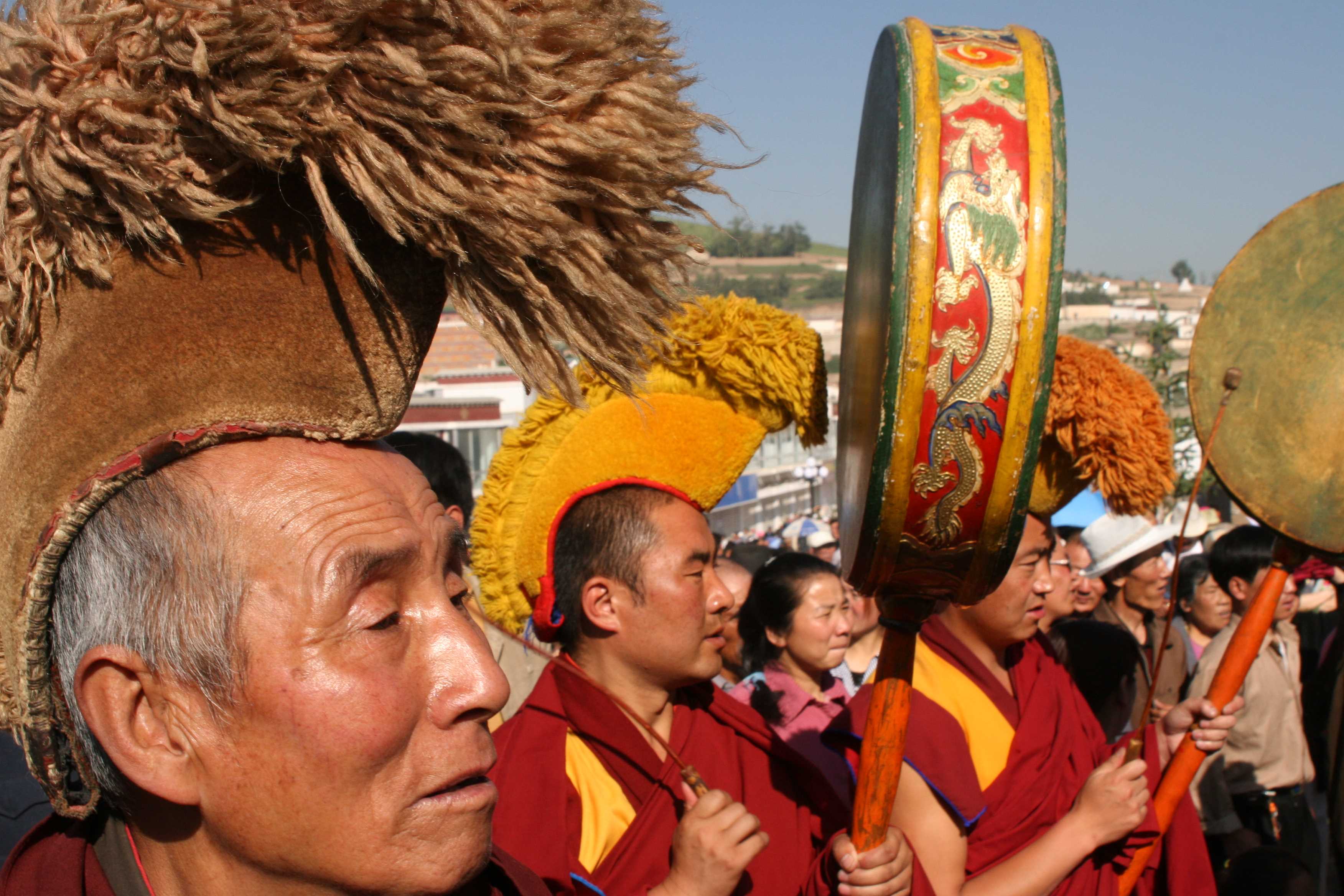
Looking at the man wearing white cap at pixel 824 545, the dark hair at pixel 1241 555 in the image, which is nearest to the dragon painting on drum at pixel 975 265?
the dark hair at pixel 1241 555

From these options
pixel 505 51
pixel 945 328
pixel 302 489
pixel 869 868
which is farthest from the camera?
pixel 869 868

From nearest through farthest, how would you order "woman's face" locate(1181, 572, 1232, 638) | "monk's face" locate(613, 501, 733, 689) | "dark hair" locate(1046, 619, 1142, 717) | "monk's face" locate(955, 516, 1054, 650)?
"monk's face" locate(613, 501, 733, 689) < "monk's face" locate(955, 516, 1054, 650) < "dark hair" locate(1046, 619, 1142, 717) < "woman's face" locate(1181, 572, 1232, 638)

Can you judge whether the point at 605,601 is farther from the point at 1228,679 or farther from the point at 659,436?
the point at 1228,679

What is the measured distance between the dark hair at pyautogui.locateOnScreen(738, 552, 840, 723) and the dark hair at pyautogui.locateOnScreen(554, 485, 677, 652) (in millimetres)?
1627

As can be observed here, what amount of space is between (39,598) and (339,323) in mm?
462

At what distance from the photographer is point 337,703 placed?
1.15m

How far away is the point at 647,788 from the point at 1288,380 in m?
1.82

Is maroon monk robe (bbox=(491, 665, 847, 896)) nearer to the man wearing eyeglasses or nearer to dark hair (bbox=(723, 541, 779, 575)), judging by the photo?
the man wearing eyeglasses

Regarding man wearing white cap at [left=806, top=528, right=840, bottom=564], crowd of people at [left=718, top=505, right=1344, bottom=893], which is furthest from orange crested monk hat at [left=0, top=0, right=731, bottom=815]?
man wearing white cap at [left=806, top=528, right=840, bottom=564]

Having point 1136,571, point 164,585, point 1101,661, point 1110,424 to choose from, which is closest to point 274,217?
point 164,585

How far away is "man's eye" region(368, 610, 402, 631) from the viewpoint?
1.20 metres

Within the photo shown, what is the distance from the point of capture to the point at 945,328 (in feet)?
4.32

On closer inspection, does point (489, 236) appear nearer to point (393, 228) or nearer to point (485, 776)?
point (393, 228)

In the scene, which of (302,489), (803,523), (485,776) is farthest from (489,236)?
(803,523)
